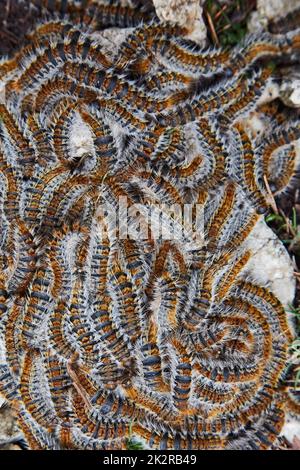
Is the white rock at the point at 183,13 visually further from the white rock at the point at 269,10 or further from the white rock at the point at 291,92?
the white rock at the point at 291,92

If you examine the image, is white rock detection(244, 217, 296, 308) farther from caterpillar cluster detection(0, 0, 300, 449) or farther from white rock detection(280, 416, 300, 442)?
white rock detection(280, 416, 300, 442)

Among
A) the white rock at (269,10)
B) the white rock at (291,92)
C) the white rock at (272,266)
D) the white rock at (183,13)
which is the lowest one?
the white rock at (272,266)

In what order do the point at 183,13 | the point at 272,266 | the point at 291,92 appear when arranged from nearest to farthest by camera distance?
the point at 183,13 → the point at 291,92 → the point at 272,266

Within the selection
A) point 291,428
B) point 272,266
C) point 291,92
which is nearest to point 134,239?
point 272,266

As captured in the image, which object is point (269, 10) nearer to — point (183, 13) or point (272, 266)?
point (183, 13)

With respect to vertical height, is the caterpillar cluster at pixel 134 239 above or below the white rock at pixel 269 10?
below

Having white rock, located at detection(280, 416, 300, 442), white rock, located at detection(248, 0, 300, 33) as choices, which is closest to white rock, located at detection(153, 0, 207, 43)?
white rock, located at detection(248, 0, 300, 33)

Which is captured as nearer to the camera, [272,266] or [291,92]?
[291,92]

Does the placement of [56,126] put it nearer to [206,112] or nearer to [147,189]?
[147,189]

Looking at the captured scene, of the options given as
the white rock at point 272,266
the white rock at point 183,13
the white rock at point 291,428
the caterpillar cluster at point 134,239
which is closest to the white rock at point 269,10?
the caterpillar cluster at point 134,239
